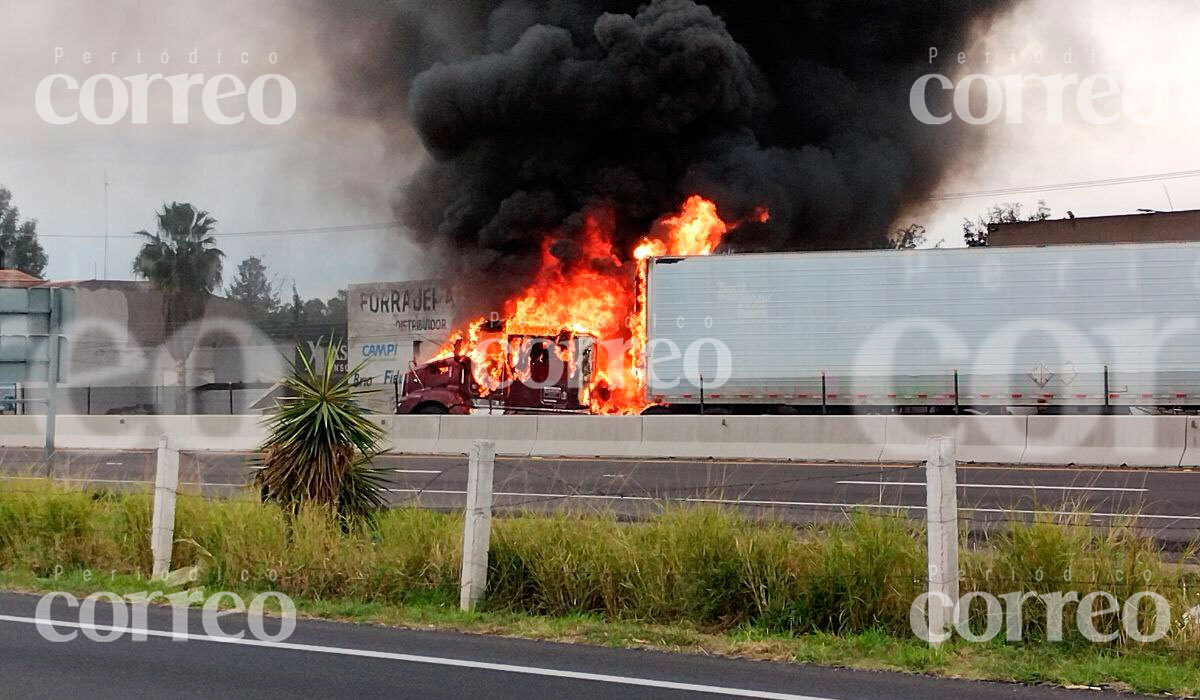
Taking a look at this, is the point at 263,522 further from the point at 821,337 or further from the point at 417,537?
the point at 821,337

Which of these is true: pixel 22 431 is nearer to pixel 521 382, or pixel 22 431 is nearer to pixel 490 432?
pixel 521 382

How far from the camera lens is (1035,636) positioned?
7336 millimetres

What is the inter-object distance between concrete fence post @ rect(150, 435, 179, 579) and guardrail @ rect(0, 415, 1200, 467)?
23.7 ft

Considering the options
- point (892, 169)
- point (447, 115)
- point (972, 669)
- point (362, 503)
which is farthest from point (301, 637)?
point (892, 169)

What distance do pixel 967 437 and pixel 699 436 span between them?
4.36 metres

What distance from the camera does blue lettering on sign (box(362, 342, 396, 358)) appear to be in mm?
43750

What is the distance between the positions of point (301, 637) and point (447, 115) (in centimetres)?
2635

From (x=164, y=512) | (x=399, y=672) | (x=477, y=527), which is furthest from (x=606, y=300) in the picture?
(x=399, y=672)

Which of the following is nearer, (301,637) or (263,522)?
(301,637)

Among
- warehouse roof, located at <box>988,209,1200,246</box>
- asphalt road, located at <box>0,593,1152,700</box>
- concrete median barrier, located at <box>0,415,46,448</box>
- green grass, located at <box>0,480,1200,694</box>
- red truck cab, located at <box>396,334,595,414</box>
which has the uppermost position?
warehouse roof, located at <box>988,209,1200,246</box>

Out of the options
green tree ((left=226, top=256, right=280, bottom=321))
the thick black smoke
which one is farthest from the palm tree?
the thick black smoke

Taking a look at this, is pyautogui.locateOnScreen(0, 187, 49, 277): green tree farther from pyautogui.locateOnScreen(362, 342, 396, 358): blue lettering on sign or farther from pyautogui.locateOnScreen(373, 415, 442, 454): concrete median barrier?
pyautogui.locateOnScreen(373, 415, 442, 454): concrete median barrier

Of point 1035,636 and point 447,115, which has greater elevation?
point 447,115

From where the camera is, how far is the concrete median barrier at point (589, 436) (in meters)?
20.8
